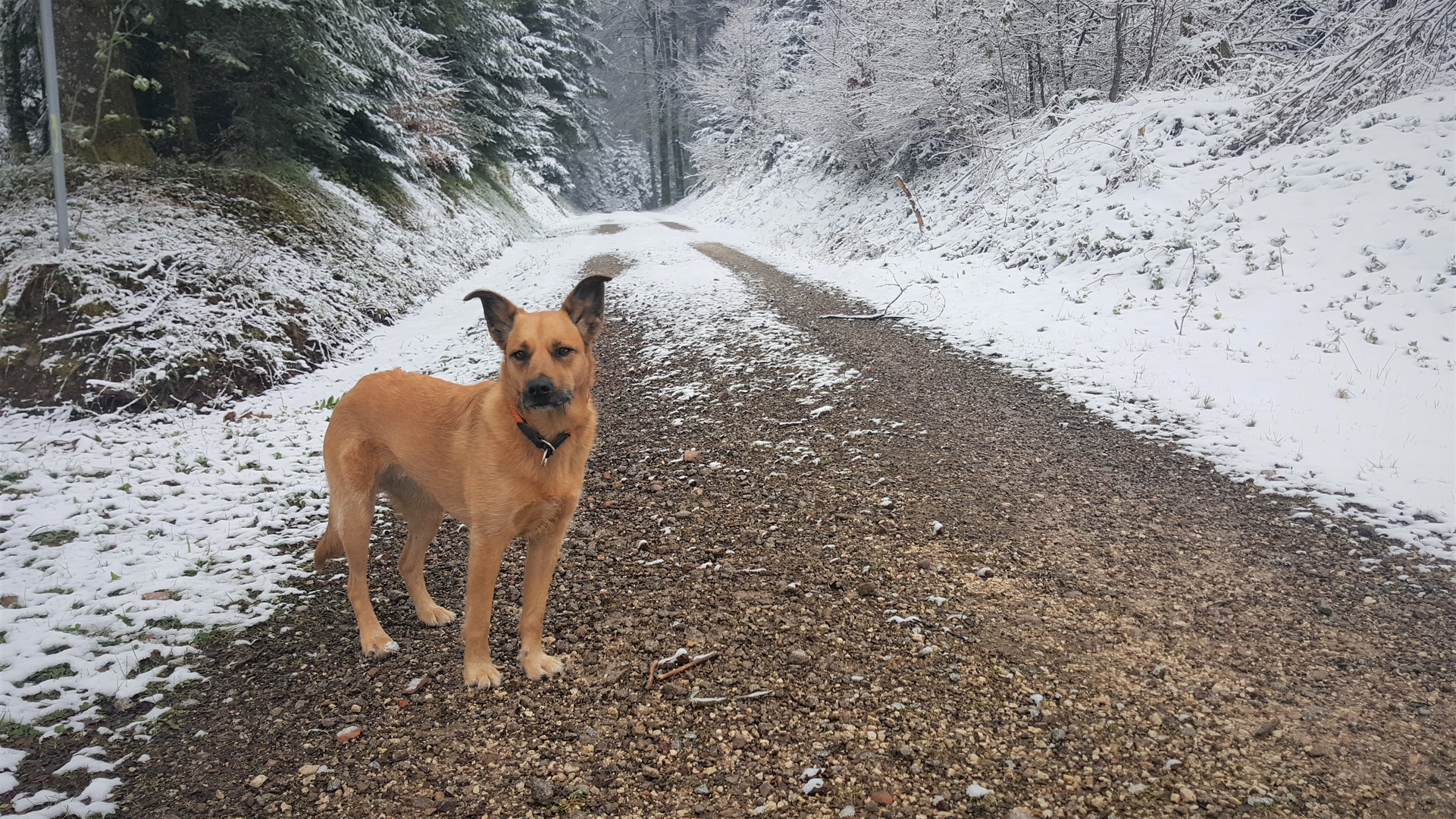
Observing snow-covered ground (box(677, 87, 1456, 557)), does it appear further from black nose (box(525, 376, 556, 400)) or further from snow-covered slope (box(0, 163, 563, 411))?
snow-covered slope (box(0, 163, 563, 411))

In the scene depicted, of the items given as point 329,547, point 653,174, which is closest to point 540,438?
point 329,547

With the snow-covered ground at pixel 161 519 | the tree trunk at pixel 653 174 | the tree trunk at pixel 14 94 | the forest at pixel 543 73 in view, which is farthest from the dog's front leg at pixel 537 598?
the tree trunk at pixel 653 174

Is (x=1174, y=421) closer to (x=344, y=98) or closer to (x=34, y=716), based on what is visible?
(x=34, y=716)

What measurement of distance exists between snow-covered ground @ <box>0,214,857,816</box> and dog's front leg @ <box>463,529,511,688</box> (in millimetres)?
1332

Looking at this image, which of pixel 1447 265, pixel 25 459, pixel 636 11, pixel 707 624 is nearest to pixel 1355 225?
pixel 1447 265

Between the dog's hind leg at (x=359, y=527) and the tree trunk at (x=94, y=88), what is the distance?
924cm

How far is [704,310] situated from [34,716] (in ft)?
30.0

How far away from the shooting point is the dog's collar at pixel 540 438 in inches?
120

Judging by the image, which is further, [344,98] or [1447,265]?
[344,98]

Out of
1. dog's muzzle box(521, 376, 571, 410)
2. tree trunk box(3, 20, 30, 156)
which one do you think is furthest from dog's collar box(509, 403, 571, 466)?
tree trunk box(3, 20, 30, 156)

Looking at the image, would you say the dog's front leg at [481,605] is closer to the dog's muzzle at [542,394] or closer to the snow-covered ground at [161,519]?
the dog's muzzle at [542,394]

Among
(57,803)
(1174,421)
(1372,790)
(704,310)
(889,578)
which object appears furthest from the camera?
(704,310)

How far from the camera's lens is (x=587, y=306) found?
333cm

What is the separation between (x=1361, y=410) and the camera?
5672mm
